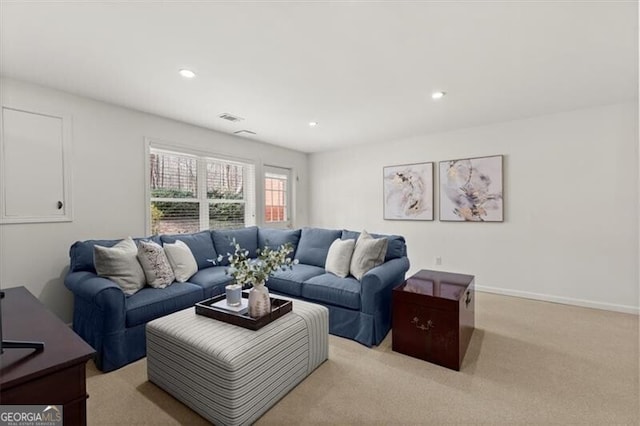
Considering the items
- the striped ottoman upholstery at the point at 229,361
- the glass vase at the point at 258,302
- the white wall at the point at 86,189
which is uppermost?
the white wall at the point at 86,189

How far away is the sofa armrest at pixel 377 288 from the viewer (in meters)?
2.54

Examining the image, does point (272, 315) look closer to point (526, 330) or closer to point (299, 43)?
point (299, 43)

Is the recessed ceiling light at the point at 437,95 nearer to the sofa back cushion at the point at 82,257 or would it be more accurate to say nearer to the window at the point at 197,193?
the window at the point at 197,193

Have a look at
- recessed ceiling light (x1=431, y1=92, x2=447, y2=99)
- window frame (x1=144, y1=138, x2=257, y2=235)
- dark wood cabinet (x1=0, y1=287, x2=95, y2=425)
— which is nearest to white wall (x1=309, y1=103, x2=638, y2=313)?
recessed ceiling light (x1=431, y1=92, x2=447, y2=99)

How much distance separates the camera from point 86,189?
2961 millimetres

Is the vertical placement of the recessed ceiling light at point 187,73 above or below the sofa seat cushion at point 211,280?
above

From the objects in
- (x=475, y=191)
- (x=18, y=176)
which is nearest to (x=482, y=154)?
(x=475, y=191)

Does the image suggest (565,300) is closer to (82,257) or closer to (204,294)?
(204,294)

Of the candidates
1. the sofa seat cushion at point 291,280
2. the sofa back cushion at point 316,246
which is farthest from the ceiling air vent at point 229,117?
the sofa seat cushion at point 291,280

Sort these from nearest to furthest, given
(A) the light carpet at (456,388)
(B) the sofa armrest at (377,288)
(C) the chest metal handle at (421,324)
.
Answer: (A) the light carpet at (456,388) → (C) the chest metal handle at (421,324) → (B) the sofa armrest at (377,288)

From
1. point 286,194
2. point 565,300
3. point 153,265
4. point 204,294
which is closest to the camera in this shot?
point 153,265

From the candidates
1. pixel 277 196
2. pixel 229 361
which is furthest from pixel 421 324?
pixel 277 196

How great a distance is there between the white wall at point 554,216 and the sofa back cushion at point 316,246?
174 centimetres

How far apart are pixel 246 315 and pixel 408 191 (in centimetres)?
344
